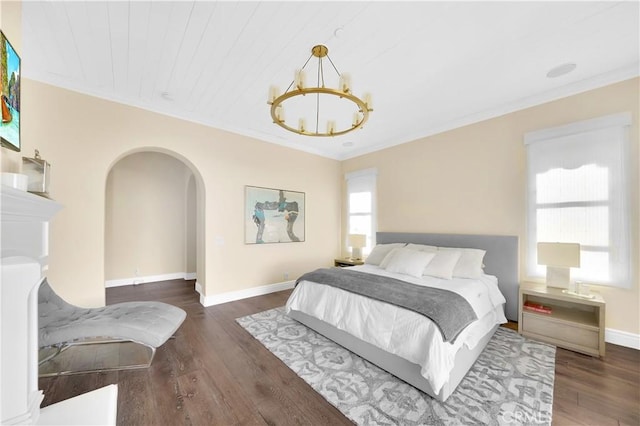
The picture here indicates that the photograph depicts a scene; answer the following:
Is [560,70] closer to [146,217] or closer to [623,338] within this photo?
[623,338]

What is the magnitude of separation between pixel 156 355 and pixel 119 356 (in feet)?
1.15

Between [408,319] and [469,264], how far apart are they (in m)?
1.61

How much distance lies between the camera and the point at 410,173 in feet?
14.4

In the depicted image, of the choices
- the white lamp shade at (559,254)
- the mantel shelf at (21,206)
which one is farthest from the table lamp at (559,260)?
the mantel shelf at (21,206)

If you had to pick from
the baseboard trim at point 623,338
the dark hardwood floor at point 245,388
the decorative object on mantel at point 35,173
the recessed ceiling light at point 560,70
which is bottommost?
the dark hardwood floor at point 245,388

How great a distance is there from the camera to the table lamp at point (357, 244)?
475 cm

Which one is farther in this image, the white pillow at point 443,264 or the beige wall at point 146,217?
the beige wall at point 146,217

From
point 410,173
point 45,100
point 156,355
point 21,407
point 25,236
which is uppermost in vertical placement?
point 45,100

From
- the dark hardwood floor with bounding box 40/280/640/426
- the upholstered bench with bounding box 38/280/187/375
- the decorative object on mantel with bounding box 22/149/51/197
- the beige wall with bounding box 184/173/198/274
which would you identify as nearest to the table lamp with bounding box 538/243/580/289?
the dark hardwood floor with bounding box 40/280/640/426

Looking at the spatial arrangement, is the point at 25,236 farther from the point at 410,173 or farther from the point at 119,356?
the point at 410,173

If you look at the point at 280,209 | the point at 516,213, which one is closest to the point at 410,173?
the point at 516,213

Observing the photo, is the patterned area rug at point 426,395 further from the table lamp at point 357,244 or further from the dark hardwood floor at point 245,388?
the table lamp at point 357,244

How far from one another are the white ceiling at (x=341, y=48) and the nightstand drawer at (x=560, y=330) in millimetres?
2605

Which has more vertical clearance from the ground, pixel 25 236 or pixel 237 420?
pixel 25 236
